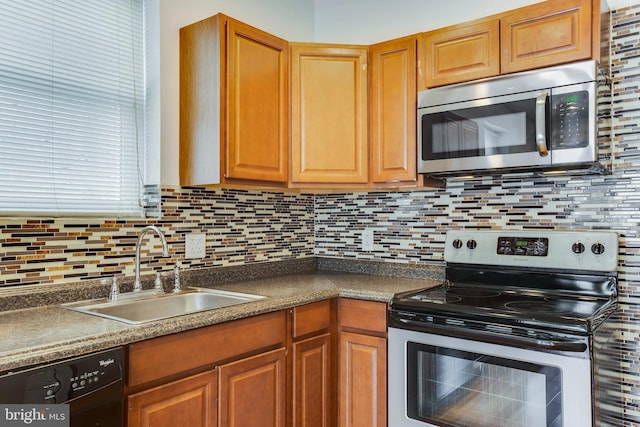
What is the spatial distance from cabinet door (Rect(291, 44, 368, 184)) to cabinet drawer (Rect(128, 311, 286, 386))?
84 centimetres

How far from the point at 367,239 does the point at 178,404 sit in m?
1.53

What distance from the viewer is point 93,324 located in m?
1.45

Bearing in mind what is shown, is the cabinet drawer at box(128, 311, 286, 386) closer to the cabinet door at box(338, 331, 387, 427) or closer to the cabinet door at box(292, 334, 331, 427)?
the cabinet door at box(292, 334, 331, 427)

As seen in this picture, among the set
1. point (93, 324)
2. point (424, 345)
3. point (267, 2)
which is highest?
point (267, 2)

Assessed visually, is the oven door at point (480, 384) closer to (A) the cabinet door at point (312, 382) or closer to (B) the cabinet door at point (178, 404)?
(A) the cabinet door at point (312, 382)

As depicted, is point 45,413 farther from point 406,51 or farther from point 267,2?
point 267,2

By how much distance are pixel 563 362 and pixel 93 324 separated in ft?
4.99

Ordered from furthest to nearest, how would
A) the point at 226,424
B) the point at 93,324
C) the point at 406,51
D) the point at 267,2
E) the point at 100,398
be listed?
the point at 267,2 → the point at 406,51 → the point at 226,424 → the point at 93,324 → the point at 100,398

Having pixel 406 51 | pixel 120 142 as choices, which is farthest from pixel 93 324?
pixel 406 51

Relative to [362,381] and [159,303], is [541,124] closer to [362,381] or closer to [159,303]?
[362,381]

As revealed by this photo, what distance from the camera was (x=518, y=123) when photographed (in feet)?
6.41

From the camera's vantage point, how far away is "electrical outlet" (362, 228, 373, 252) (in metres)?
2.74

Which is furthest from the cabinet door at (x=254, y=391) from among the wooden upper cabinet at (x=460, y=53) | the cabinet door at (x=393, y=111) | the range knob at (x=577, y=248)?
the wooden upper cabinet at (x=460, y=53)

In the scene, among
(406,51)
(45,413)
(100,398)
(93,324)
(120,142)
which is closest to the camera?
(45,413)
